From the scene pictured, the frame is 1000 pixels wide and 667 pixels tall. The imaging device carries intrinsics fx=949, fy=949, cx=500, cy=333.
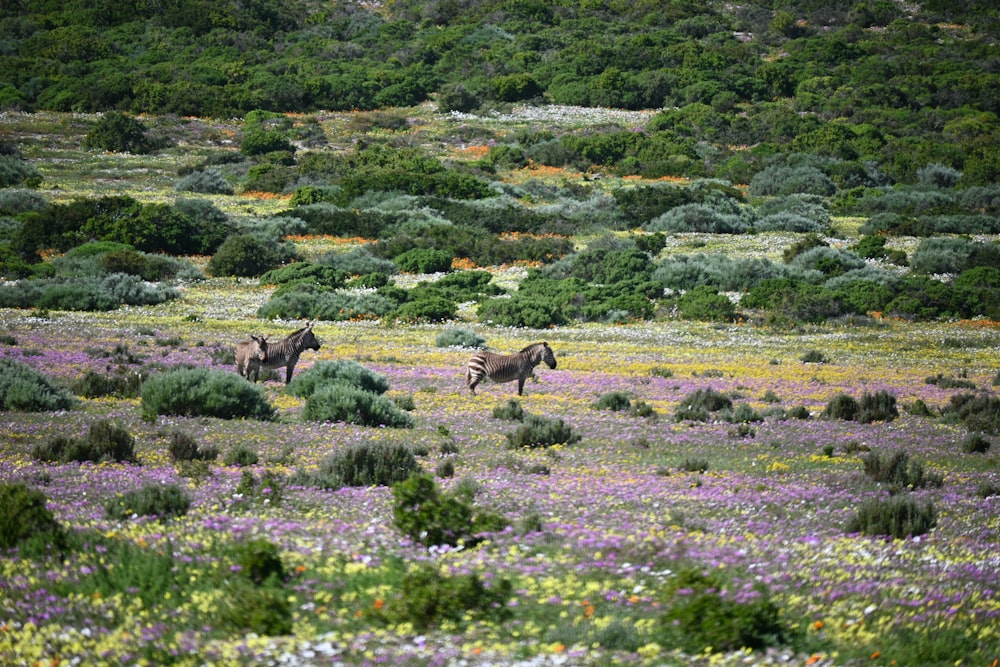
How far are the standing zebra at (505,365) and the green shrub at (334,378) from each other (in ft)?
6.40

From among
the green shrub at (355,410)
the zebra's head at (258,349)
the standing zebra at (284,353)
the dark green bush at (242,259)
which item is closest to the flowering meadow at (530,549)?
the green shrub at (355,410)

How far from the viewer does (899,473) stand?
1279cm

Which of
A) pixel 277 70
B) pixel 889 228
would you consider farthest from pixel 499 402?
pixel 277 70

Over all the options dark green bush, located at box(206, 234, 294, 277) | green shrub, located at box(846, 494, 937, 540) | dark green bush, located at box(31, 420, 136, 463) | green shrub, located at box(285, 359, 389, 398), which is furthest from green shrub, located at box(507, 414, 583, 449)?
dark green bush, located at box(206, 234, 294, 277)

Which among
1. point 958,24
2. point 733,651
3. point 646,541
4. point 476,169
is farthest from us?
point 958,24

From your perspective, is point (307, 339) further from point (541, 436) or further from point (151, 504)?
point (151, 504)

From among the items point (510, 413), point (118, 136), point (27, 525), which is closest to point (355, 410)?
point (510, 413)

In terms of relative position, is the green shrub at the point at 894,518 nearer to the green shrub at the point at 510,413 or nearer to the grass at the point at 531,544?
the grass at the point at 531,544

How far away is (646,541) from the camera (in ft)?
28.1

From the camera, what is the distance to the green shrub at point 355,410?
52.7ft

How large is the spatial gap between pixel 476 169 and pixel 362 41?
176 ft

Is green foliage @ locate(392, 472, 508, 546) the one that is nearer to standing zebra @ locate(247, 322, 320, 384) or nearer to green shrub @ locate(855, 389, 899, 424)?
standing zebra @ locate(247, 322, 320, 384)

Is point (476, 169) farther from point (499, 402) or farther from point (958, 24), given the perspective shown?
point (958, 24)

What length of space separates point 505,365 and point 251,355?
5281mm
